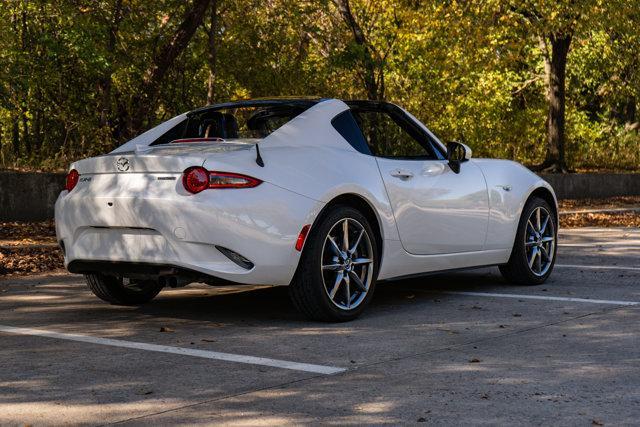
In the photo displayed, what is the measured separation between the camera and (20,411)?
15.9 ft

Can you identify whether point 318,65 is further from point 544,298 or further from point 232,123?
point 232,123

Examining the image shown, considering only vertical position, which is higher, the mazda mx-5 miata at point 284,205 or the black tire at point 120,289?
the mazda mx-5 miata at point 284,205

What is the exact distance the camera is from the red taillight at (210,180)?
6.76 metres

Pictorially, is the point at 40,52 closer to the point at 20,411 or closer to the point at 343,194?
the point at 343,194

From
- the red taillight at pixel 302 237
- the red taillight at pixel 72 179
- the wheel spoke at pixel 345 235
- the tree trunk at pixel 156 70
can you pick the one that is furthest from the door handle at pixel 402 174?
the tree trunk at pixel 156 70

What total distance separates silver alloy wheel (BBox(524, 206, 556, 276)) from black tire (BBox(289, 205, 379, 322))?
8.30ft

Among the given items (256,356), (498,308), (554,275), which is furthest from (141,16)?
(256,356)

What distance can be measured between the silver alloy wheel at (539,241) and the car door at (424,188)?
802 mm

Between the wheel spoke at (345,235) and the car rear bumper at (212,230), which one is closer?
the car rear bumper at (212,230)

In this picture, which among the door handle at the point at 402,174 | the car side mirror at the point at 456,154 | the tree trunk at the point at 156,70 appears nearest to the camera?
the door handle at the point at 402,174

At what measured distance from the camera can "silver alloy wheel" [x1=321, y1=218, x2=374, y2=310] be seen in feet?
23.7

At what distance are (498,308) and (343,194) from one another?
1.61 m

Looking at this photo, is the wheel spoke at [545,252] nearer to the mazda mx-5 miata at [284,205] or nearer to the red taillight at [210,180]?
the mazda mx-5 miata at [284,205]

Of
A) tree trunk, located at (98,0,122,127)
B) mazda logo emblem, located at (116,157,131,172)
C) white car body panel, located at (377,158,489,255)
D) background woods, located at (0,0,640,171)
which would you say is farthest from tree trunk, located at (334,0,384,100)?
mazda logo emblem, located at (116,157,131,172)
